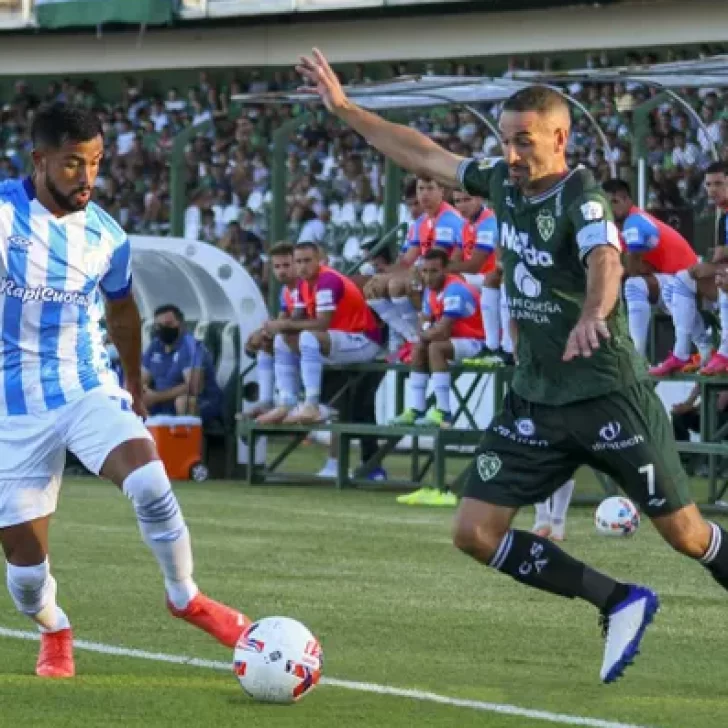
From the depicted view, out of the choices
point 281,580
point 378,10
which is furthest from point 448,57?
point 281,580

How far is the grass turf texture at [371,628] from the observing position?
670 cm

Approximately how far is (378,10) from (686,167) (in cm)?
1138

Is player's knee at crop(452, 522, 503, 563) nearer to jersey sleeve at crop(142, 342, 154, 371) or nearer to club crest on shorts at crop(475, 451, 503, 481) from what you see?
club crest on shorts at crop(475, 451, 503, 481)

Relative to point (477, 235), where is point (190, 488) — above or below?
below

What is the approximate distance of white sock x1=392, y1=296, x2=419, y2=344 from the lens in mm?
18469

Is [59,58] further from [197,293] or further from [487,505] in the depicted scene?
[487,505]

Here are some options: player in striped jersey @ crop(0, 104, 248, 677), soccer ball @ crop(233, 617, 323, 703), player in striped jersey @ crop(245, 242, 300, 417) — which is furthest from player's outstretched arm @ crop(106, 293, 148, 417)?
player in striped jersey @ crop(245, 242, 300, 417)

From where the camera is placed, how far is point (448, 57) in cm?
3158

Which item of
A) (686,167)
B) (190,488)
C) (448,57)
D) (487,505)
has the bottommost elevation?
(190,488)

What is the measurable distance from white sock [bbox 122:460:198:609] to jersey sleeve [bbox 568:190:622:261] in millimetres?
1599

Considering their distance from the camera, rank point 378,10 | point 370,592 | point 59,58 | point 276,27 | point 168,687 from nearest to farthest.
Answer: point 168,687
point 370,592
point 378,10
point 276,27
point 59,58

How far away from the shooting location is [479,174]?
756 cm

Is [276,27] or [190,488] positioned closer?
[190,488]

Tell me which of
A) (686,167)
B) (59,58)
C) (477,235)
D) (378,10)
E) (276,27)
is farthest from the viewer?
(59,58)
